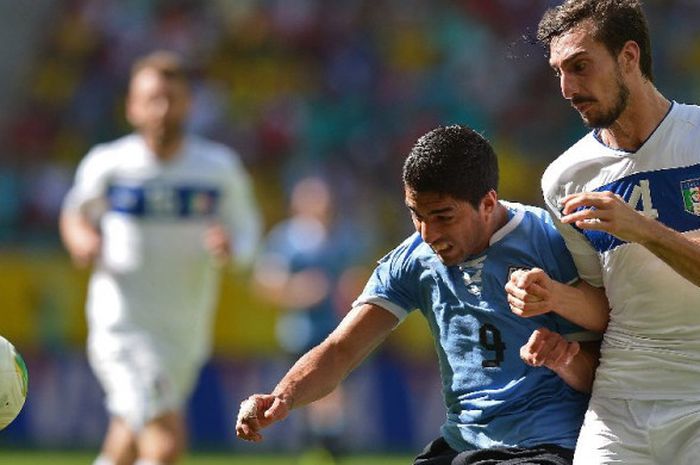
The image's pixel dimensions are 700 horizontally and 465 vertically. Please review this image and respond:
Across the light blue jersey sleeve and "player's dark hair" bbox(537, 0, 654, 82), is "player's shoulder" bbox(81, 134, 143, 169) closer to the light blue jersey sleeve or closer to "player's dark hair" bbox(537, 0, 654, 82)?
the light blue jersey sleeve

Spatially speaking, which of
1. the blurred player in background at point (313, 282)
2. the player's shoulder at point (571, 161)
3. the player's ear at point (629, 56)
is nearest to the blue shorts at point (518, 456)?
the player's shoulder at point (571, 161)

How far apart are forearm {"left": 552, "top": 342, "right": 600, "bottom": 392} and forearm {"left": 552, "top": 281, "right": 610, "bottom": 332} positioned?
0.10 m

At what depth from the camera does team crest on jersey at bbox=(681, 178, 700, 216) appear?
4.94 meters

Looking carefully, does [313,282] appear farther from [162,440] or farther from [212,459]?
[162,440]

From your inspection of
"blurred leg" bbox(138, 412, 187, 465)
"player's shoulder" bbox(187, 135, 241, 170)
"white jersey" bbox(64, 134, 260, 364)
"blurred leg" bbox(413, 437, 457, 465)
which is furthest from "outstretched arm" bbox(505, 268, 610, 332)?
"player's shoulder" bbox(187, 135, 241, 170)

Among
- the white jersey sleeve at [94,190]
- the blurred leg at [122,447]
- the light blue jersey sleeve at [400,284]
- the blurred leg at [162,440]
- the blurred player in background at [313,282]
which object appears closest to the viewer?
the light blue jersey sleeve at [400,284]

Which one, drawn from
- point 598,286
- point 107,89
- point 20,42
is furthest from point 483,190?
point 20,42

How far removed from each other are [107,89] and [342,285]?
5.71 meters

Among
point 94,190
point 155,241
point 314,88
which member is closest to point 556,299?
point 155,241

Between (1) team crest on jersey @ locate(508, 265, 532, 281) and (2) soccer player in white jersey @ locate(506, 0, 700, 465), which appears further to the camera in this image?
(1) team crest on jersey @ locate(508, 265, 532, 281)

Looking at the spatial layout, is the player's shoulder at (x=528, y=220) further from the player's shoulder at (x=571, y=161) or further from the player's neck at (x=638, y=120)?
the player's neck at (x=638, y=120)

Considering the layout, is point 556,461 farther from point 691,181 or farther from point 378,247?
point 378,247

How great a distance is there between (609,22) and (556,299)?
0.96 meters

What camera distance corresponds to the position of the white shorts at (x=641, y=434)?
501cm
